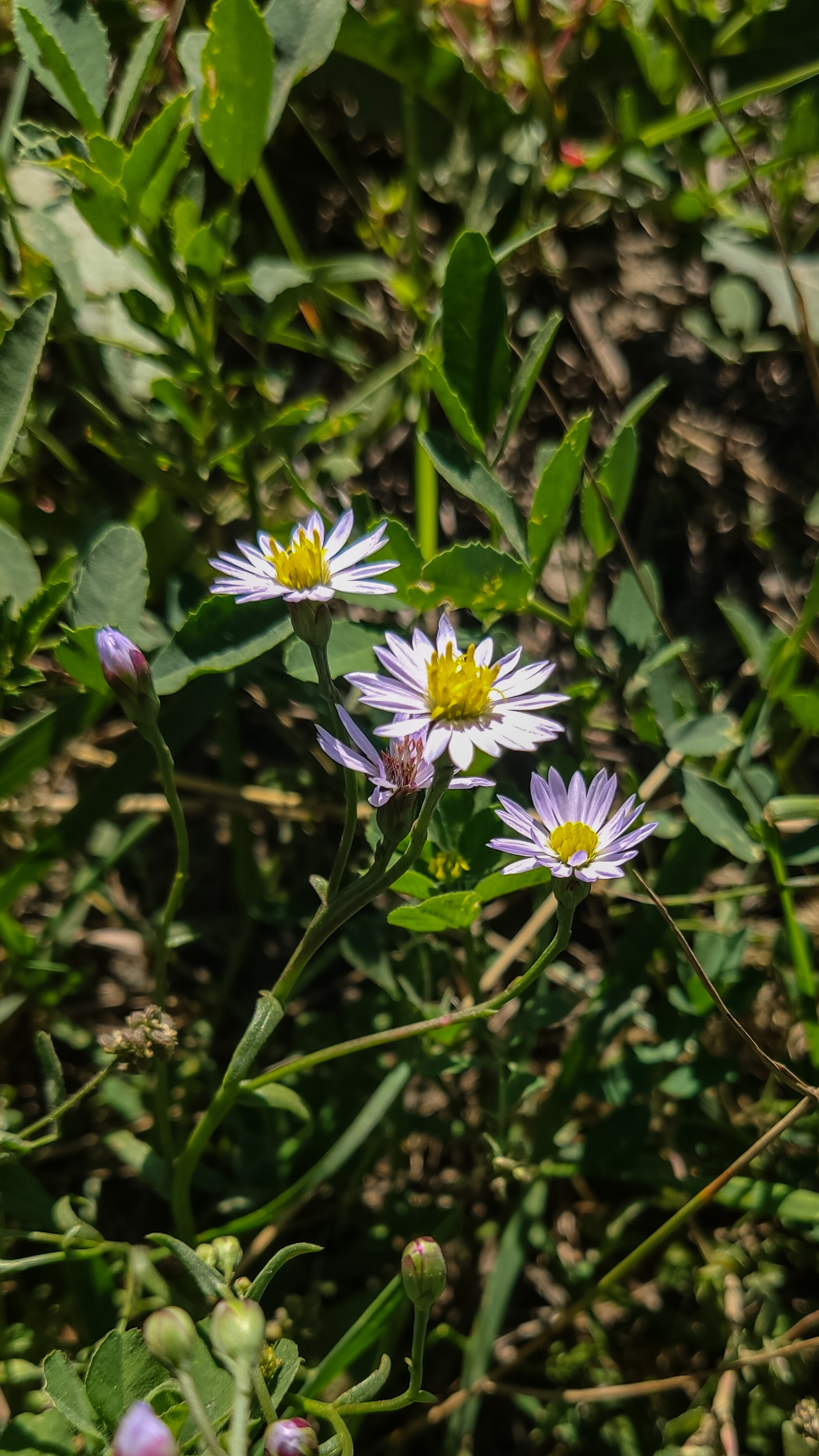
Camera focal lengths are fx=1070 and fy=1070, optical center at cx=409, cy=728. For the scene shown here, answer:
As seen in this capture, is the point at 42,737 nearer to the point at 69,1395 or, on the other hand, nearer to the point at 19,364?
the point at 19,364

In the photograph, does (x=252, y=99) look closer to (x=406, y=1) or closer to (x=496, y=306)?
(x=496, y=306)

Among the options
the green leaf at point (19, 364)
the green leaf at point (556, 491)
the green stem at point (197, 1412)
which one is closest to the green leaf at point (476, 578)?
the green leaf at point (556, 491)

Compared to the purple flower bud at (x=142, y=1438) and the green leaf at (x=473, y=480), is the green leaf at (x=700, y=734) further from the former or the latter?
the purple flower bud at (x=142, y=1438)

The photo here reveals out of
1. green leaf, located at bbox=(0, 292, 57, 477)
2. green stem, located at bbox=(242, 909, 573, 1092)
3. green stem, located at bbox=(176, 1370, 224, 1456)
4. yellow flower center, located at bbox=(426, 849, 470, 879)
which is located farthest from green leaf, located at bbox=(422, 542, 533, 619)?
green stem, located at bbox=(176, 1370, 224, 1456)

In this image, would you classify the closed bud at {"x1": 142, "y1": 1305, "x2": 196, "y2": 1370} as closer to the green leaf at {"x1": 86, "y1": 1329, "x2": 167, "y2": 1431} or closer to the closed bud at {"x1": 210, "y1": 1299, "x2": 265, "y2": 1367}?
the closed bud at {"x1": 210, "y1": 1299, "x2": 265, "y2": 1367}

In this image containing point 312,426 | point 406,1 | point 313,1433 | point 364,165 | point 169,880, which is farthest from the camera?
point 364,165

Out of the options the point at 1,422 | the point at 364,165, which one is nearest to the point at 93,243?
the point at 1,422
